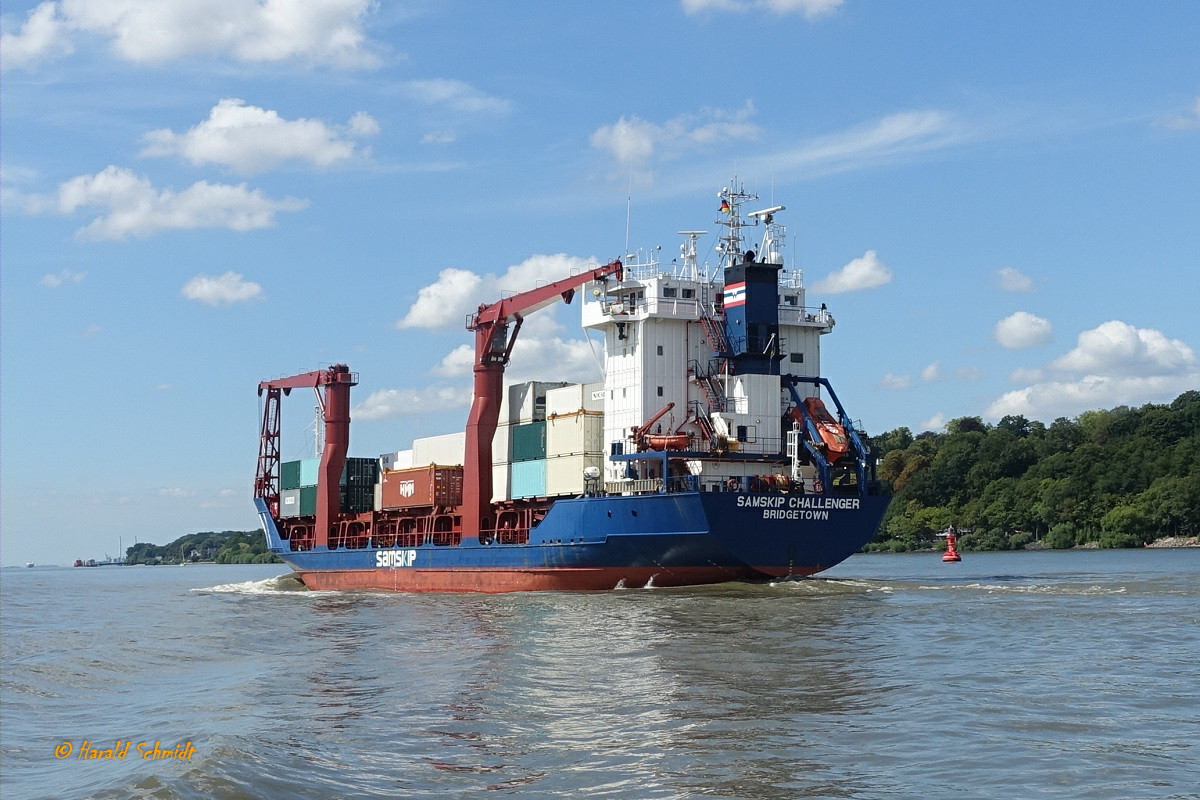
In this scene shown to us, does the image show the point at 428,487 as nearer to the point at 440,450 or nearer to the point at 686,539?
the point at 440,450

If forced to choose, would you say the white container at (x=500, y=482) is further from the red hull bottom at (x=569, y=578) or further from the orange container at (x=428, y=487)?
the orange container at (x=428, y=487)

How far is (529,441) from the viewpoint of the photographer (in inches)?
1615

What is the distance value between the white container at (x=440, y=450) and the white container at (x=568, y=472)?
555 cm

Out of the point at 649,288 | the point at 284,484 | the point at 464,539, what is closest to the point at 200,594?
the point at 284,484

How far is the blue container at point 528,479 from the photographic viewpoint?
40.1 meters

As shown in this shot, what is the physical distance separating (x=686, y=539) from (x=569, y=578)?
15.5 ft

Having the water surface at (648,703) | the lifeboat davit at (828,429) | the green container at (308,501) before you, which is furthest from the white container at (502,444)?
the green container at (308,501)

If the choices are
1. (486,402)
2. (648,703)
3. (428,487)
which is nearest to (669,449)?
(486,402)

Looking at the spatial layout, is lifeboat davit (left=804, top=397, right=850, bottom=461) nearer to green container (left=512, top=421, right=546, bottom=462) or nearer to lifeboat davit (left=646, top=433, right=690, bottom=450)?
lifeboat davit (left=646, top=433, right=690, bottom=450)

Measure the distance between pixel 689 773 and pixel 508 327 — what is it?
3090cm

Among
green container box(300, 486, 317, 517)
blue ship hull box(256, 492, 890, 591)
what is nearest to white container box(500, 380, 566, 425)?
blue ship hull box(256, 492, 890, 591)

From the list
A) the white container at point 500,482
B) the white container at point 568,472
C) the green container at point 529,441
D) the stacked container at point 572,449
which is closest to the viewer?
the white container at point 568,472

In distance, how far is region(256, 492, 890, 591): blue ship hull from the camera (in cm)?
3366

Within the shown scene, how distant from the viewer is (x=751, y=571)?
34.8 metres
